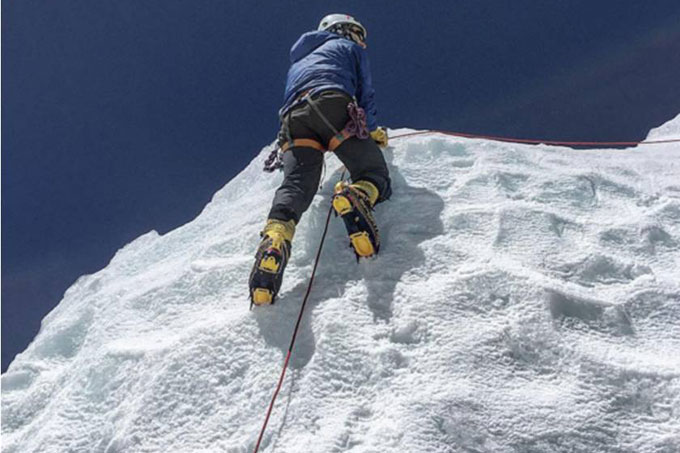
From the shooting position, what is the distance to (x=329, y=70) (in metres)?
4.03

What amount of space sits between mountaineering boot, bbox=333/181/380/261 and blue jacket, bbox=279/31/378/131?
951 millimetres

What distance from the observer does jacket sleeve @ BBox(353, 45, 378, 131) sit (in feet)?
14.3

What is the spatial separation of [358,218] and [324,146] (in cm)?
77

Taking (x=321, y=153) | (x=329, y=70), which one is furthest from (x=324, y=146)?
(x=329, y=70)

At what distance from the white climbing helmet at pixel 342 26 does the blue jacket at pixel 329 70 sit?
0.79ft

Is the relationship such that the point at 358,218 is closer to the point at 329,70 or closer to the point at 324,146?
the point at 324,146

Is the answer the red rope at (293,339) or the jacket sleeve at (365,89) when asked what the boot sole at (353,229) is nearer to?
the red rope at (293,339)

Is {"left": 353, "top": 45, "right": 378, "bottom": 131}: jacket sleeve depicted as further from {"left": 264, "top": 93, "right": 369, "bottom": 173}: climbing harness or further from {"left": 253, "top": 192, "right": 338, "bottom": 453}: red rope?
{"left": 253, "top": 192, "right": 338, "bottom": 453}: red rope

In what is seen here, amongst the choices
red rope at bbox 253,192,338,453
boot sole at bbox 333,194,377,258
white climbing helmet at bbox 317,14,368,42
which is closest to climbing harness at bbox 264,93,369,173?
red rope at bbox 253,192,338,453

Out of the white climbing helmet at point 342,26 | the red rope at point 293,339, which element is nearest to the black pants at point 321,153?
the red rope at point 293,339

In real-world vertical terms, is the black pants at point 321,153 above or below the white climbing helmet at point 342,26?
below

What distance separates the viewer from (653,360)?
2.55 m

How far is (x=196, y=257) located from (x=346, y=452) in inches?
88.4

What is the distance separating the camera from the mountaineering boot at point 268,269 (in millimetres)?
2986
